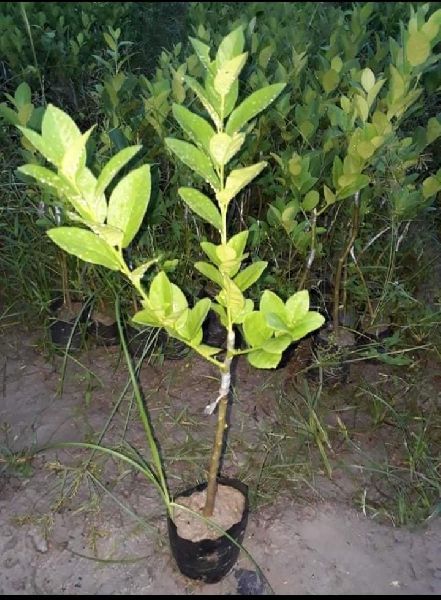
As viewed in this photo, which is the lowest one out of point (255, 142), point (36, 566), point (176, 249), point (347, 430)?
point (347, 430)

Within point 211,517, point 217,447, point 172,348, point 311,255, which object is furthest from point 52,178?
point 172,348

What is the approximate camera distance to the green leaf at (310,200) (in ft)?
6.51

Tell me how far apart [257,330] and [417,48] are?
95cm

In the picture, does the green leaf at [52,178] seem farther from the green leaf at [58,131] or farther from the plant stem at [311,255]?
the plant stem at [311,255]

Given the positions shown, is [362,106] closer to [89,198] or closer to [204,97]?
[204,97]

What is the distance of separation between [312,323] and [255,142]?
4.05 ft

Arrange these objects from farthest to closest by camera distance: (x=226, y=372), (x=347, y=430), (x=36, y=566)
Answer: (x=347, y=430)
(x=36, y=566)
(x=226, y=372)

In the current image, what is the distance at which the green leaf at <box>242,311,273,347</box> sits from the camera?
4.22 ft

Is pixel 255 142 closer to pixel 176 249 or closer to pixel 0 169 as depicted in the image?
pixel 176 249

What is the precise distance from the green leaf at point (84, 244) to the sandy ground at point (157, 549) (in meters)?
0.92

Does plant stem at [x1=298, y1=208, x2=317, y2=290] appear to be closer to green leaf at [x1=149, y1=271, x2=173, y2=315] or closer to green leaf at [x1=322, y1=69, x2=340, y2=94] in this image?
green leaf at [x1=322, y1=69, x2=340, y2=94]

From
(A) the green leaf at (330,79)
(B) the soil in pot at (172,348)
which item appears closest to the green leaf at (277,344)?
(B) the soil in pot at (172,348)

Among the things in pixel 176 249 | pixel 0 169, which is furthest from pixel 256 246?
pixel 0 169

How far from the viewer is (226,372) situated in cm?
137
